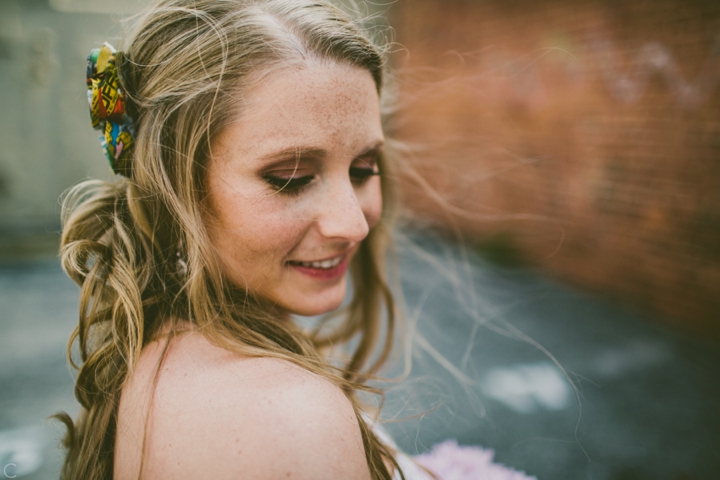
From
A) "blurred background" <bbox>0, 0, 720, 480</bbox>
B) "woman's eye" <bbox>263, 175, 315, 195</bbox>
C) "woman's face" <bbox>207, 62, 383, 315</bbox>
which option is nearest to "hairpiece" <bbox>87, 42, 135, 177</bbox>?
"woman's face" <bbox>207, 62, 383, 315</bbox>

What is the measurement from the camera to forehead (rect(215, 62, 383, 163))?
1.09 metres

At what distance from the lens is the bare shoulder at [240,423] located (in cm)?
79

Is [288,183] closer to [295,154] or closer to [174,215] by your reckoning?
[295,154]

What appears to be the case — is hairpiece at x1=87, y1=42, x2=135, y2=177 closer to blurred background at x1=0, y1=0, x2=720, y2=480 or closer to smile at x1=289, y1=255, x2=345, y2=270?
smile at x1=289, y1=255, x2=345, y2=270

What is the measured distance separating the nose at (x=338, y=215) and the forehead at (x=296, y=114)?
0.37 feet

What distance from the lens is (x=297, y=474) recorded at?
774mm

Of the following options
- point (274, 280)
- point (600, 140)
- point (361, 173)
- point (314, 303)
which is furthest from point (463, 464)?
point (600, 140)

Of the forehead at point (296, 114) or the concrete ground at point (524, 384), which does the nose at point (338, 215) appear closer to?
the forehead at point (296, 114)

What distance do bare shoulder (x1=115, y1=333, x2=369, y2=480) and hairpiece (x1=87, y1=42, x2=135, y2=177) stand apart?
0.67 m

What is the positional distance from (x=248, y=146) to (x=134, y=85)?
1.55ft

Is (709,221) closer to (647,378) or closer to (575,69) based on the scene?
(647,378)

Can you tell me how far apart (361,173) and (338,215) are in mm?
229

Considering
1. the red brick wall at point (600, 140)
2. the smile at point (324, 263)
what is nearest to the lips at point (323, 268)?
the smile at point (324, 263)

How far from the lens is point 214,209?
1.15 metres
